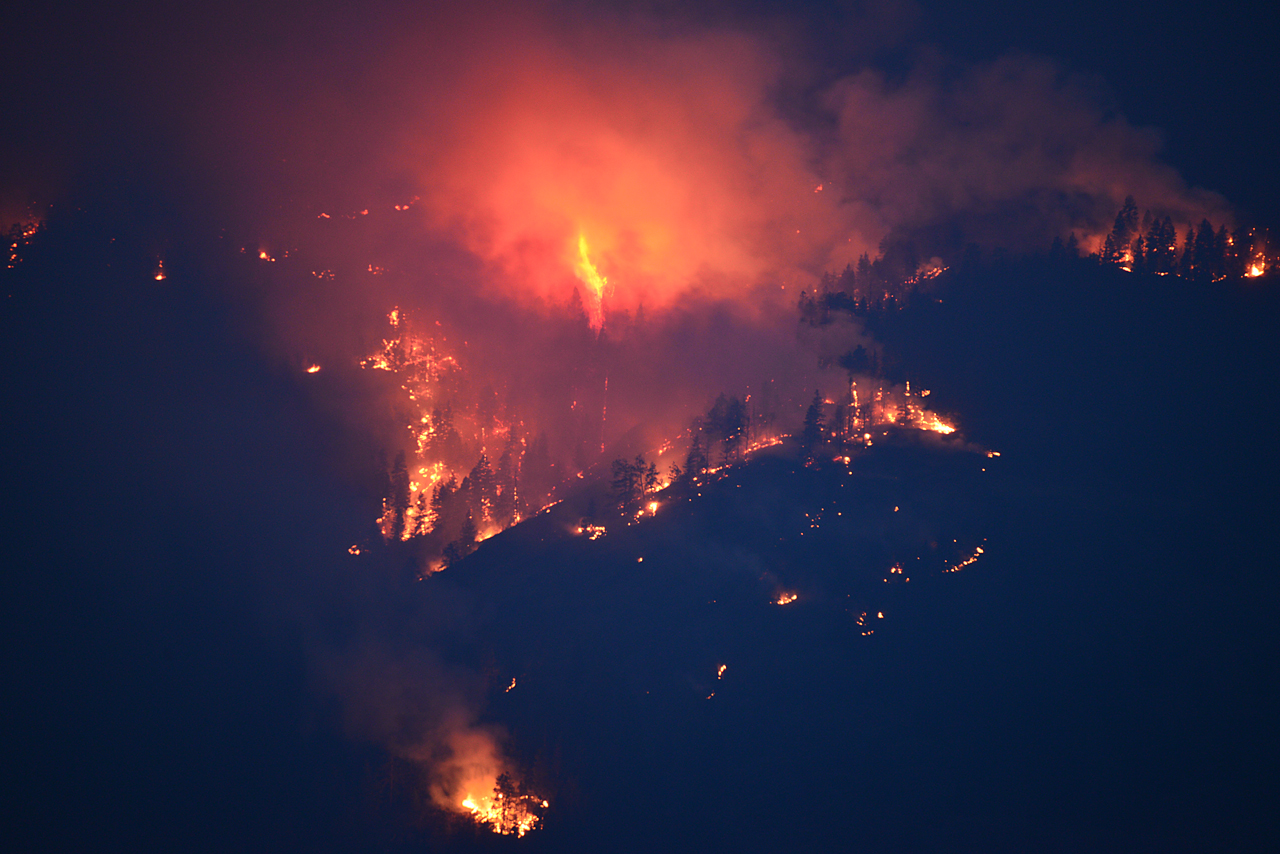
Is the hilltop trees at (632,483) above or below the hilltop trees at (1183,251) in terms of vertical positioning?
below

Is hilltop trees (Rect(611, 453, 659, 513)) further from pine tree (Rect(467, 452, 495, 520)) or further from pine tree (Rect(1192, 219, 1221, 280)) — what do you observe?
pine tree (Rect(1192, 219, 1221, 280))

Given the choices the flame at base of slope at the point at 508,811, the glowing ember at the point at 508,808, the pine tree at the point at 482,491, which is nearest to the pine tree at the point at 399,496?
the pine tree at the point at 482,491

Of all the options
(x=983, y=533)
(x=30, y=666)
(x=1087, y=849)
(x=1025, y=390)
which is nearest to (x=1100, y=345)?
(x=1025, y=390)

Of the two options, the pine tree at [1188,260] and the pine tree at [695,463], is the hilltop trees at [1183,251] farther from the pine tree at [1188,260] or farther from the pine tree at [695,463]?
the pine tree at [695,463]

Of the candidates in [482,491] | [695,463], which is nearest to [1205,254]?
[695,463]

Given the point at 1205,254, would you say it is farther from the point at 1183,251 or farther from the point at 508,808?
the point at 508,808

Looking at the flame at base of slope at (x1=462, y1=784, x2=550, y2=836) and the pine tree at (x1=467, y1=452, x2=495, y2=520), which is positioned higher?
the pine tree at (x1=467, y1=452, x2=495, y2=520)

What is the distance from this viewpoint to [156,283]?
176875 millimetres

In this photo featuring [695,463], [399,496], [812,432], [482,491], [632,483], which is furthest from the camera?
[812,432]

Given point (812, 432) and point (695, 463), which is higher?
point (812, 432)

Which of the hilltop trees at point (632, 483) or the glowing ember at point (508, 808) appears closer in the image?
the glowing ember at point (508, 808)

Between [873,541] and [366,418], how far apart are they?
9512 cm

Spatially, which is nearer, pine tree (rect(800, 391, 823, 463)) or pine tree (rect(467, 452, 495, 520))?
pine tree (rect(467, 452, 495, 520))

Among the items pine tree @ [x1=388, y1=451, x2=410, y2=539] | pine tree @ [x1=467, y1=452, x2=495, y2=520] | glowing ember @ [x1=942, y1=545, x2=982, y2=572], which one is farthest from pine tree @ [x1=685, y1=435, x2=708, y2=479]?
pine tree @ [x1=388, y1=451, x2=410, y2=539]
